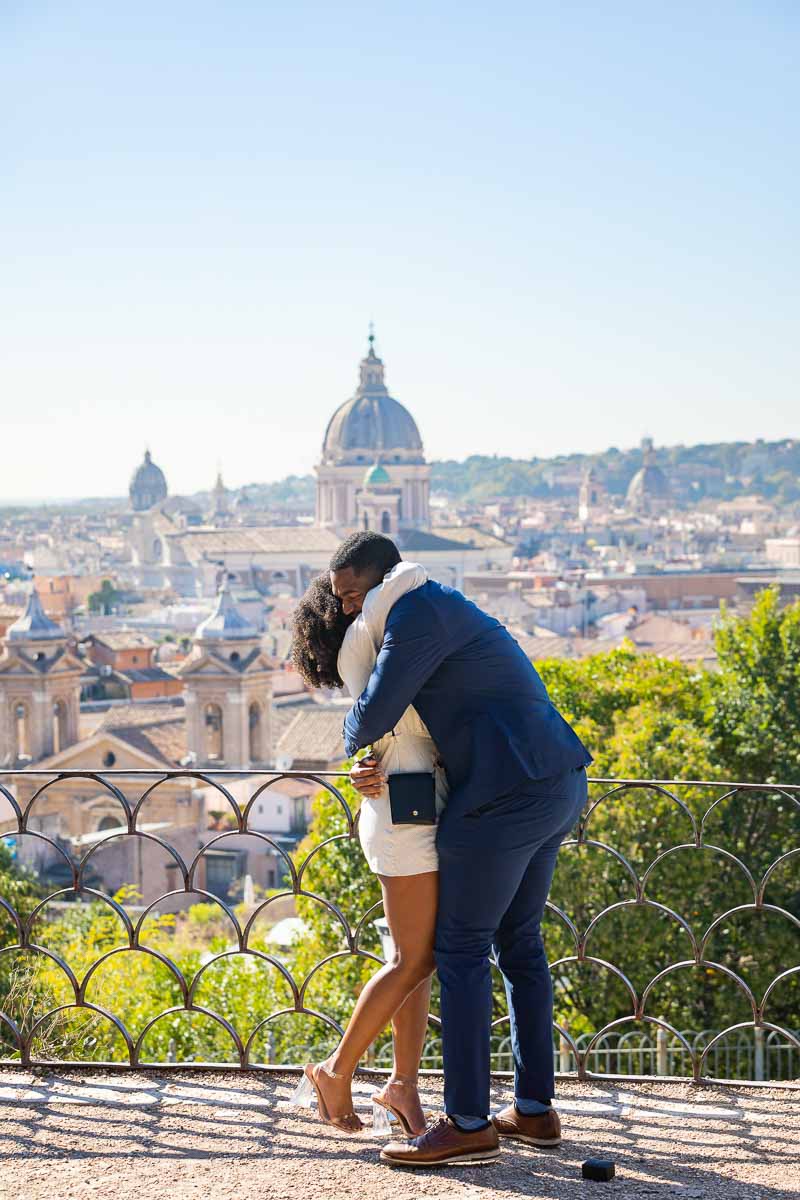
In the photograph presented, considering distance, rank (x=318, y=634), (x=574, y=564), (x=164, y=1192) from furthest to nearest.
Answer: (x=574, y=564), (x=318, y=634), (x=164, y=1192)

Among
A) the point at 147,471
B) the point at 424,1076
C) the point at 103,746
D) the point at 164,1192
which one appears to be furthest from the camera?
the point at 147,471

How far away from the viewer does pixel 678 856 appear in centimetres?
1166

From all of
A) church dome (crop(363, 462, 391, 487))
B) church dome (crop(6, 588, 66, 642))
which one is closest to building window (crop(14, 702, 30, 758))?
church dome (crop(6, 588, 66, 642))

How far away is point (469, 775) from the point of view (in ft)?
9.29

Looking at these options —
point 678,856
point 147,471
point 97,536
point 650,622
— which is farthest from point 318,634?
point 97,536

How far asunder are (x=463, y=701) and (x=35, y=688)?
3701 centimetres

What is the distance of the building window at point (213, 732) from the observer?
120 feet

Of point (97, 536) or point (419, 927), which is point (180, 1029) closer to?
point (419, 927)

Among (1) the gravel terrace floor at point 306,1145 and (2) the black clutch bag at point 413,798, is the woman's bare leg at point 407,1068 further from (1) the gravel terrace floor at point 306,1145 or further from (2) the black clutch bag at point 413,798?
(2) the black clutch bag at point 413,798

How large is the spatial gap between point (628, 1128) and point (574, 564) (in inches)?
4594

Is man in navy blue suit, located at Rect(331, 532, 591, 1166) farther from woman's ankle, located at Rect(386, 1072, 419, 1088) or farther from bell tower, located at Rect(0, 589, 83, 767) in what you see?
bell tower, located at Rect(0, 589, 83, 767)

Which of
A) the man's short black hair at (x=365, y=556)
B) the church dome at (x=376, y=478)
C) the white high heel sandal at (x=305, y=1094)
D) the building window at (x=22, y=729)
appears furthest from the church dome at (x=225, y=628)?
the church dome at (x=376, y=478)

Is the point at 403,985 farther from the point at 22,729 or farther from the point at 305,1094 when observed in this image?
the point at 22,729

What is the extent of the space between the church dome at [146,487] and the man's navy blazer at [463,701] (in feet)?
519
